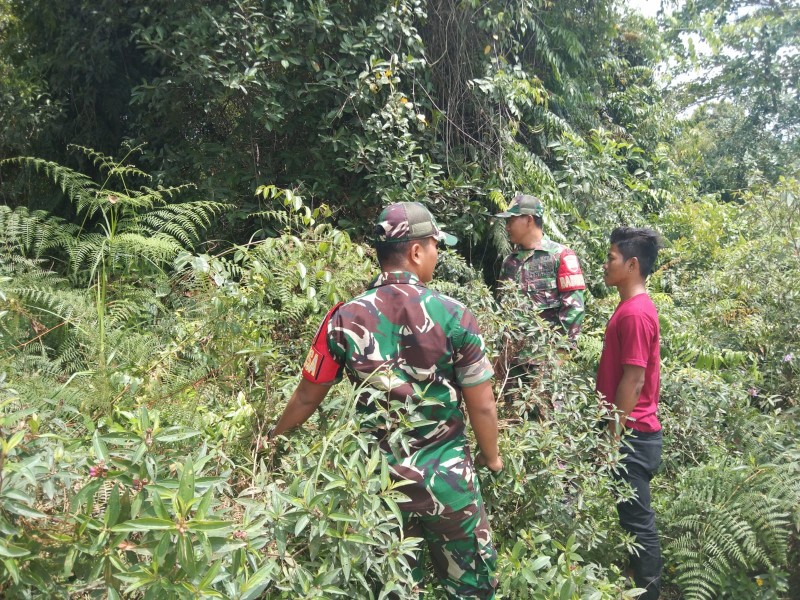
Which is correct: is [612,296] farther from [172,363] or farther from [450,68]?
[172,363]

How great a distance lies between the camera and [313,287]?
3.12 metres

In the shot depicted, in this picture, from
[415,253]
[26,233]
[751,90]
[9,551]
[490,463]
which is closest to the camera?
[9,551]

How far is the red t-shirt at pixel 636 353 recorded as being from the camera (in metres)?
2.99

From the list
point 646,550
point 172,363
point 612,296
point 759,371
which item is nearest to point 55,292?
point 172,363

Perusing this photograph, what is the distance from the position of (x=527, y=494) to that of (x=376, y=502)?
1.18 metres

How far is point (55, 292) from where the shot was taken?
13.1 feet

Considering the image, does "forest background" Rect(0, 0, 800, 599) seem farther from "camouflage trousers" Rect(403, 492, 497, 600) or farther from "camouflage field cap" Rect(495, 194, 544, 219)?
"camouflage field cap" Rect(495, 194, 544, 219)

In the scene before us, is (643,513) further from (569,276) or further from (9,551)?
(9,551)

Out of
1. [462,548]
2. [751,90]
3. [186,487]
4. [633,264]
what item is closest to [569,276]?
[633,264]

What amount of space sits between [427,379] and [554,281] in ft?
6.90

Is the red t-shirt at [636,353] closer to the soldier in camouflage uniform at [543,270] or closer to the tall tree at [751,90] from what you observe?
the soldier in camouflage uniform at [543,270]

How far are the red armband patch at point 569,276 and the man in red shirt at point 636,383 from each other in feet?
2.16

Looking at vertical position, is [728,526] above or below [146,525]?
below

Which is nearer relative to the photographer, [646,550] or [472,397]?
[472,397]
